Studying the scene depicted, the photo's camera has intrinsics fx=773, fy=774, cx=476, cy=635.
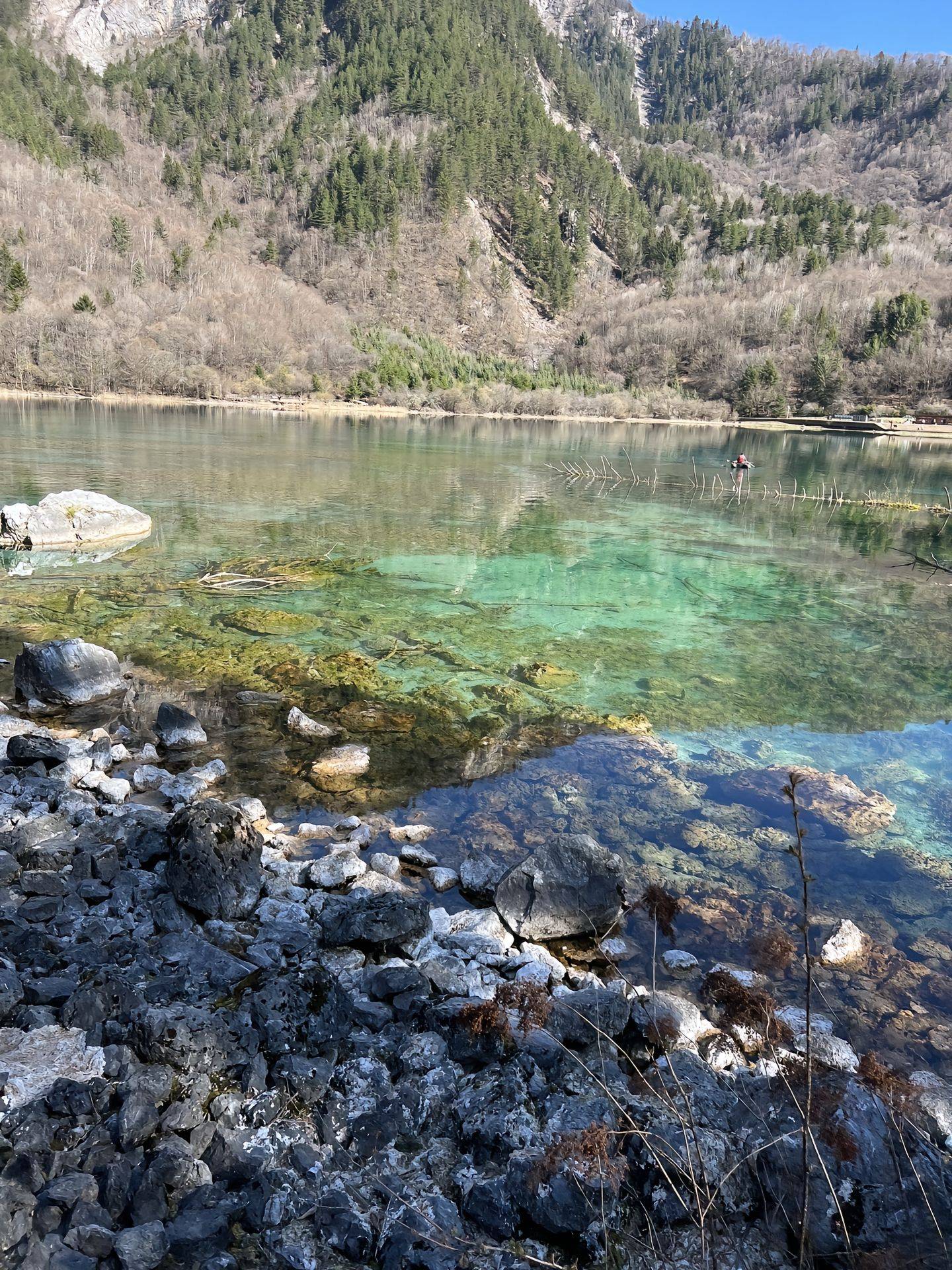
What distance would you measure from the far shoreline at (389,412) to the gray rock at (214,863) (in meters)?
67.0

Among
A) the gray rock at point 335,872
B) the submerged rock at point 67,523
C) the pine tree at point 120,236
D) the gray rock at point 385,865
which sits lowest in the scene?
the gray rock at point 385,865

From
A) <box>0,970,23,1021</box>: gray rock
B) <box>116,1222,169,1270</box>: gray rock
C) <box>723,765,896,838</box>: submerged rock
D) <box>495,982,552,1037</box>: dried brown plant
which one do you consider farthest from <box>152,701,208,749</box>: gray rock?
<box>723,765,896,838</box>: submerged rock

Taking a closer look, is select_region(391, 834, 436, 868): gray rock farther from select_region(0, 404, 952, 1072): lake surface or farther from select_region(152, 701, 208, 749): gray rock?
select_region(152, 701, 208, 749): gray rock

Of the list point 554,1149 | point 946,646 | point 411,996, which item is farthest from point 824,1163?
point 946,646

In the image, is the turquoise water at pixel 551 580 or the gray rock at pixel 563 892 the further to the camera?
the turquoise water at pixel 551 580

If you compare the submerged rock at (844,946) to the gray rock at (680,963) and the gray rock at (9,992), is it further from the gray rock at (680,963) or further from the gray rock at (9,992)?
the gray rock at (9,992)

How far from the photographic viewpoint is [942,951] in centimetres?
507

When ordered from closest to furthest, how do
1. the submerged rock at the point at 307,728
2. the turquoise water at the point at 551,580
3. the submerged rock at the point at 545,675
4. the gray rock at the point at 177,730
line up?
the gray rock at the point at 177,730
the submerged rock at the point at 307,728
the submerged rock at the point at 545,675
the turquoise water at the point at 551,580

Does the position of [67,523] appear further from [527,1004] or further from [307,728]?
[527,1004]

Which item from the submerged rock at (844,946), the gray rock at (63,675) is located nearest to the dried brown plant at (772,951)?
the submerged rock at (844,946)

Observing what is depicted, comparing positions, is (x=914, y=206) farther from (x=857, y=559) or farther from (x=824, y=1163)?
(x=824, y=1163)

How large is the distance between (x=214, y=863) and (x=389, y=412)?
263ft

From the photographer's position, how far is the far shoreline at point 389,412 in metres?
68.9

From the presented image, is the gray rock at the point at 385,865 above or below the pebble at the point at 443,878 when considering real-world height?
above
